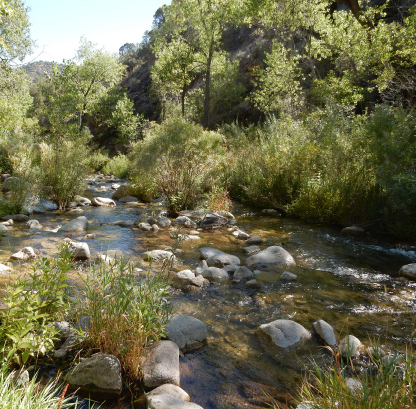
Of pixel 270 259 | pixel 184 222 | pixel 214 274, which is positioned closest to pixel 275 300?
pixel 214 274

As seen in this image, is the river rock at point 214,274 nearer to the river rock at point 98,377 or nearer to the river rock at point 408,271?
the river rock at point 98,377

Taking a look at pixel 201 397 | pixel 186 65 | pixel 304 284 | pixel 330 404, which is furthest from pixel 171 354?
pixel 186 65

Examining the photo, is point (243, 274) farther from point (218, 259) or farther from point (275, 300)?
point (275, 300)

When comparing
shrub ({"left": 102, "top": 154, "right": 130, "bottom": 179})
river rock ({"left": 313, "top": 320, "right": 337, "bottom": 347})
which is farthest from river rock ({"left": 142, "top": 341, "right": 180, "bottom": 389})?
shrub ({"left": 102, "top": 154, "right": 130, "bottom": 179})

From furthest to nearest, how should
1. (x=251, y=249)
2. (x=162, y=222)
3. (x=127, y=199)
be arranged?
(x=127, y=199)
(x=162, y=222)
(x=251, y=249)

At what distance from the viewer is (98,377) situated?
276cm

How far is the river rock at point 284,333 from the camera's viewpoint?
367 centimetres

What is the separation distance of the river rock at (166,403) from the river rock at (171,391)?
0.10m

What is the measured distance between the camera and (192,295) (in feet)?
16.1

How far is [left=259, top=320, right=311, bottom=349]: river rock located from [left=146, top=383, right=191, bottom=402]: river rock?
1.29 metres

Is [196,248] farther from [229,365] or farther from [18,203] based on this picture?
[18,203]

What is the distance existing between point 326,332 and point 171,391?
1.94 meters

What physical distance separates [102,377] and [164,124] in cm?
896

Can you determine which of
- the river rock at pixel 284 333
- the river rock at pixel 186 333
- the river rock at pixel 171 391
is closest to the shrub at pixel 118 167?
the river rock at pixel 186 333
